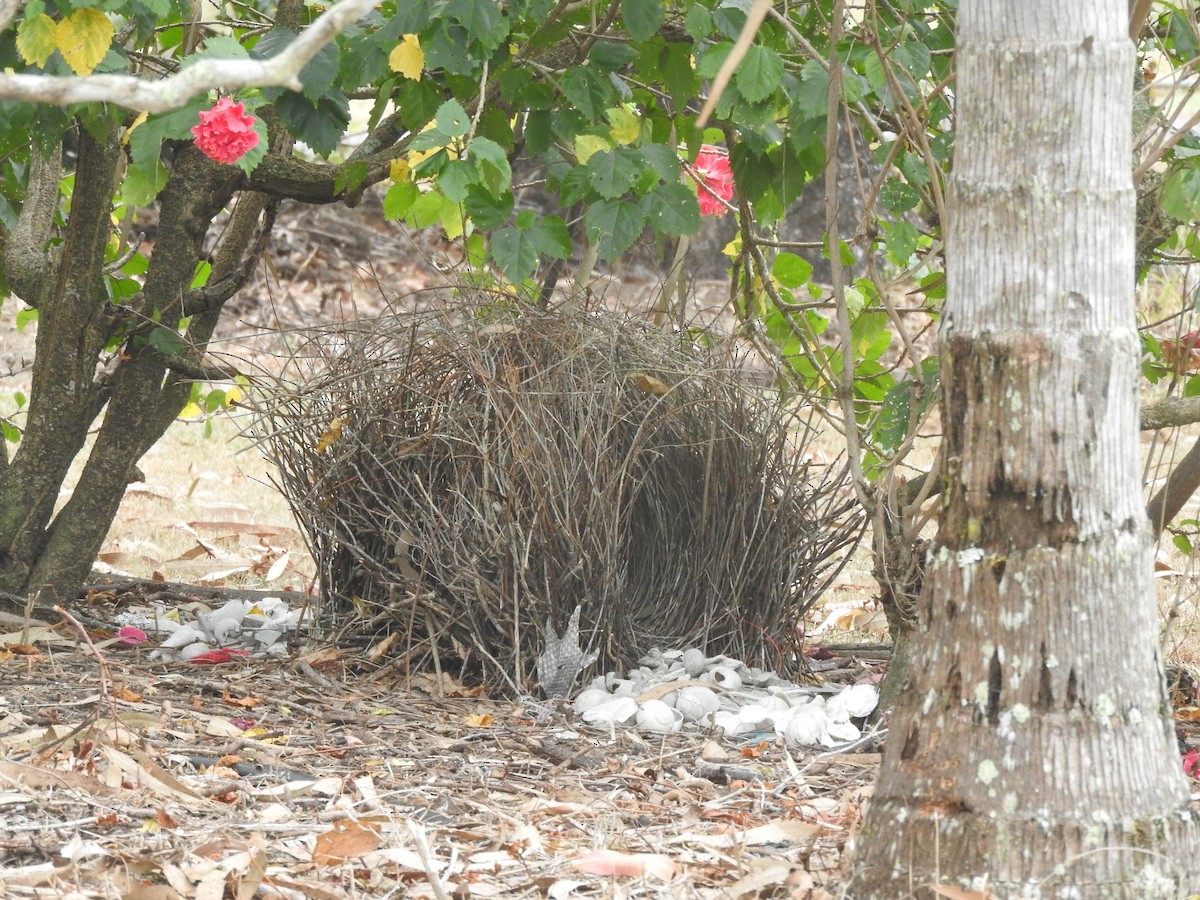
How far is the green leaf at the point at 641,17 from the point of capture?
2.80m

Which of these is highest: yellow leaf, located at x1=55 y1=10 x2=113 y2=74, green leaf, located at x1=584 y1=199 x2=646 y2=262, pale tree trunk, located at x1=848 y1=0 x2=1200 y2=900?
yellow leaf, located at x1=55 y1=10 x2=113 y2=74

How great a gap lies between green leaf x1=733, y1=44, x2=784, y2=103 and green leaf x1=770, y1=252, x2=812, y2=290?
3.64ft

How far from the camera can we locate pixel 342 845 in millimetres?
1979

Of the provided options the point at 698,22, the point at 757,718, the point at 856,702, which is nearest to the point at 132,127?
the point at 698,22

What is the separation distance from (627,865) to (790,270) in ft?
7.59

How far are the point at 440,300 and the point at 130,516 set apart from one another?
3133 mm

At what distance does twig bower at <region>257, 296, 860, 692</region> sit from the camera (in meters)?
3.15

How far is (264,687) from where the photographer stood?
10.2 feet

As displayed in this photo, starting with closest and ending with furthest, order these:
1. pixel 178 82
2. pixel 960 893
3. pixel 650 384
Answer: pixel 178 82 < pixel 960 893 < pixel 650 384

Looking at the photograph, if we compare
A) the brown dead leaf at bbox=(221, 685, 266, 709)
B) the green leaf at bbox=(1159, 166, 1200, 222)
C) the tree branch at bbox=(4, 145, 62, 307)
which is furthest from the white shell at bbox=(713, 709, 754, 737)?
the tree branch at bbox=(4, 145, 62, 307)

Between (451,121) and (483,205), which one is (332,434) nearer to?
(483,205)

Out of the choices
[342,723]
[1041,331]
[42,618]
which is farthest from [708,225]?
[1041,331]

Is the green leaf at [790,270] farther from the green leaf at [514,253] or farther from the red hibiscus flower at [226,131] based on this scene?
the red hibiscus flower at [226,131]

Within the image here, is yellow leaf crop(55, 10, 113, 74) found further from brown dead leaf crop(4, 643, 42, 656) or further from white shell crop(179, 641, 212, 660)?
white shell crop(179, 641, 212, 660)
